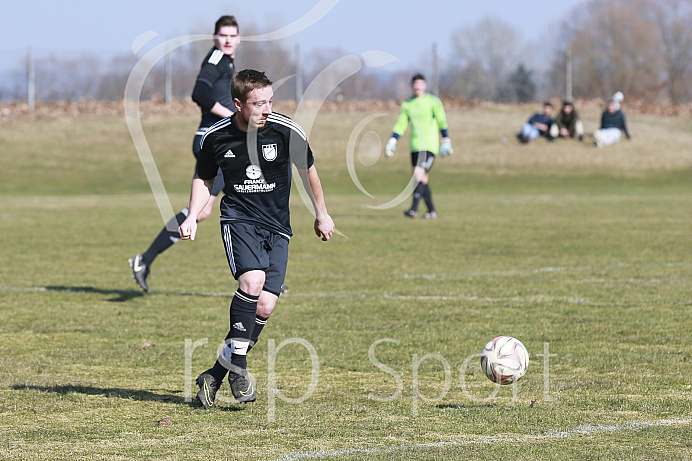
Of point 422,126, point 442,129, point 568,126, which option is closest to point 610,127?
point 568,126

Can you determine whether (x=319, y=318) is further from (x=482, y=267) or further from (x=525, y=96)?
(x=525, y=96)

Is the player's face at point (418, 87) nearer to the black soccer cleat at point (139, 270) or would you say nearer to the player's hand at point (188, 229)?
the black soccer cleat at point (139, 270)

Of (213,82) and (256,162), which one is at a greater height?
(213,82)

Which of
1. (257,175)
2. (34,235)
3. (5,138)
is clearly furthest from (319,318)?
(5,138)

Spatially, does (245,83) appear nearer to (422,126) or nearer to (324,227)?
(324,227)

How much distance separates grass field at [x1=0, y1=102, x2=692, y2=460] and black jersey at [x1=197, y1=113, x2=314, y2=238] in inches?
44.3

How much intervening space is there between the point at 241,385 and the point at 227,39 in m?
4.74

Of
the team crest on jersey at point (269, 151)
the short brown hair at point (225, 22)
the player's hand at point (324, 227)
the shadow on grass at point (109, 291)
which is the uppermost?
the short brown hair at point (225, 22)

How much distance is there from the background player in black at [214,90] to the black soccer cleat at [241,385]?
380 cm

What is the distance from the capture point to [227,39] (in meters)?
9.18

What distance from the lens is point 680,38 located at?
63312mm

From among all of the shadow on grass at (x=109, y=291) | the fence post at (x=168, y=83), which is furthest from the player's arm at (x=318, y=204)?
the fence post at (x=168, y=83)

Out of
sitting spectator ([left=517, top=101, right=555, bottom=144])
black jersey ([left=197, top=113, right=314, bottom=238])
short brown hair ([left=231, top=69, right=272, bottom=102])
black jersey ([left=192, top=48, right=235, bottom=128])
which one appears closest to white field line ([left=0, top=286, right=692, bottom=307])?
black jersey ([left=192, top=48, right=235, bottom=128])

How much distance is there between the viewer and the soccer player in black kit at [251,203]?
5477 millimetres
